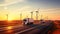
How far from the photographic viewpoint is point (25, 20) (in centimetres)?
8381

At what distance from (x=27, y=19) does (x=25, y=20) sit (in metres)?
2.05

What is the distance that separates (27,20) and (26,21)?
0.92 metres

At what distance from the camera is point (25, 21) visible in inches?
3332

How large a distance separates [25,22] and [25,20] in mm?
1593

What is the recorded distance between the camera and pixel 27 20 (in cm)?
8244

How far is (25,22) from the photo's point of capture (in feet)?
279

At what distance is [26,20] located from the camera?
270 feet

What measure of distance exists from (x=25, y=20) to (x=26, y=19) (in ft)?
5.23

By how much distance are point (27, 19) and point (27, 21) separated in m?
1.67

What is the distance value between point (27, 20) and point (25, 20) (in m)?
1.77

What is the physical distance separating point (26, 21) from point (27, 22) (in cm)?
122

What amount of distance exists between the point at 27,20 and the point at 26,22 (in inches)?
66.0

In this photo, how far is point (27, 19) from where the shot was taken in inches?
3236

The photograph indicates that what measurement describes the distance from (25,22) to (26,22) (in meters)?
1.49
